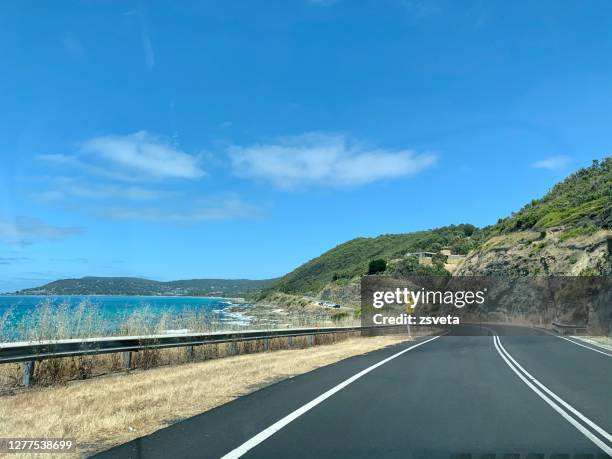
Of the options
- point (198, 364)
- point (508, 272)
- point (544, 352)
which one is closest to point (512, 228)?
point (508, 272)

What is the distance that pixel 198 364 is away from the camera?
645 inches

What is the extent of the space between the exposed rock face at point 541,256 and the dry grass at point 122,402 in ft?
133

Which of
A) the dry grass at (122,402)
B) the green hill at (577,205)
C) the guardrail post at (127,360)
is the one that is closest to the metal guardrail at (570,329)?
the green hill at (577,205)

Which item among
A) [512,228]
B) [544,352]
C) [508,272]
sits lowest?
[544,352]

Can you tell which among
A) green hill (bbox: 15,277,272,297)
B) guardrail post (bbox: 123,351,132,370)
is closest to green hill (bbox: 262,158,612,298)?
green hill (bbox: 15,277,272,297)

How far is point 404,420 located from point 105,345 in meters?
7.93

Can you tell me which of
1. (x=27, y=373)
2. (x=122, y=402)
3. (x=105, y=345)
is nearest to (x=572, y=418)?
(x=122, y=402)

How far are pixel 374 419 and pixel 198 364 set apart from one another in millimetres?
8721

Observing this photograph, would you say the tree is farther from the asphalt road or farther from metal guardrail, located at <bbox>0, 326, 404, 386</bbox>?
the asphalt road

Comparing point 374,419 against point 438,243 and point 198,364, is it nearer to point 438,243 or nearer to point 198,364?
point 198,364

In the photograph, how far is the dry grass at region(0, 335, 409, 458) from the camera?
25.2 feet

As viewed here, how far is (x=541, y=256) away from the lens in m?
60.7

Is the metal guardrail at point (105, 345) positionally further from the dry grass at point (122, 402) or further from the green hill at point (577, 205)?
the green hill at point (577, 205)

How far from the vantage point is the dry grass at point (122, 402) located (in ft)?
25.2
